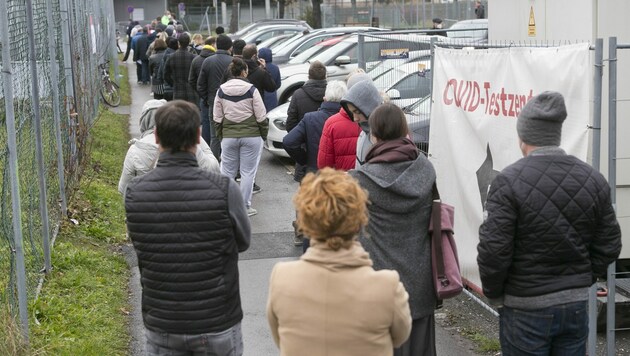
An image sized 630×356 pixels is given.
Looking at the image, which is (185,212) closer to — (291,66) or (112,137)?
(112,137)

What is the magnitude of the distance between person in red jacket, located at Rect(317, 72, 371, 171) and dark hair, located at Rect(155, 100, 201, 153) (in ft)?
9.86

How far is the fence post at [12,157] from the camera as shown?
6105mm

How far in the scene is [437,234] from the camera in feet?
16.5

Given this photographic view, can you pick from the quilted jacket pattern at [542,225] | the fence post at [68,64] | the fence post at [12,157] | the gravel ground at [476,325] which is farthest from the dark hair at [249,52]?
the quilted jacket pattern at [542,225]

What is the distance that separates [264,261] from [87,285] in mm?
1887

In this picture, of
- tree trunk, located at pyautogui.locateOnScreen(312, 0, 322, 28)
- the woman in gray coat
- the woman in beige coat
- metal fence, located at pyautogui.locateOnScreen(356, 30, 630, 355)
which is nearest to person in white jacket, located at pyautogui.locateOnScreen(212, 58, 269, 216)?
metal fence, located at pyautogui.locateOnScreen(356, 30, 630, 355)

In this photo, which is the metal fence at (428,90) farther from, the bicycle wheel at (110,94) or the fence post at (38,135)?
the bicycle wheel at (110,94)

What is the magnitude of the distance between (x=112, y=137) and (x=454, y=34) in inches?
298

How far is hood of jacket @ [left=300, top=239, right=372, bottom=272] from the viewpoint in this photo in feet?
11.5

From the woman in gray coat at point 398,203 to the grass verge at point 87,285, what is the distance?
2459 millimetres

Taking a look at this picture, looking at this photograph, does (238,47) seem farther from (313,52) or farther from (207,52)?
(313,52)

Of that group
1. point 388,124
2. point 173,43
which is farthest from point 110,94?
point 388,124

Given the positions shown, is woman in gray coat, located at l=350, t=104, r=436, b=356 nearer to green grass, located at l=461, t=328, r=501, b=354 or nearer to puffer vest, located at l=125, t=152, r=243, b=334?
puffer vest, located at l=125, t=152, r=243, b=334

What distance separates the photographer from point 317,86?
9.62m
